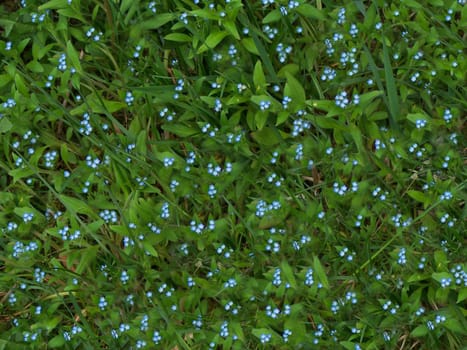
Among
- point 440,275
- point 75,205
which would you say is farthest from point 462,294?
point 75,205

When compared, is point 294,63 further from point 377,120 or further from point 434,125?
point 434,125

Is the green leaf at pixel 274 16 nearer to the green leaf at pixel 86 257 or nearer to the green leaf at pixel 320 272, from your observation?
the green leaf at pixel 320 272

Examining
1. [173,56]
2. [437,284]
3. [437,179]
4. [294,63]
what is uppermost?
[173,56]

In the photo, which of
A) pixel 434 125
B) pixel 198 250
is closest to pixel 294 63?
pixel 434 125

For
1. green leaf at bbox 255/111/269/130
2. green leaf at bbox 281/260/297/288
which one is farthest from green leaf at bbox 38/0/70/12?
green leaf at bbox 281/260/297/288

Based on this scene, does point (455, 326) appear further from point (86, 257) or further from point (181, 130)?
point (86, 257)
